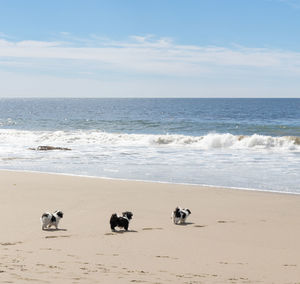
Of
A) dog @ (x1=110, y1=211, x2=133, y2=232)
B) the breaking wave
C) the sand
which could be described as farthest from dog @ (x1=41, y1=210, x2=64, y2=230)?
the breaking wave

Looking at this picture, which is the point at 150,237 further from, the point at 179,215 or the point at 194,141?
the point at 194,141

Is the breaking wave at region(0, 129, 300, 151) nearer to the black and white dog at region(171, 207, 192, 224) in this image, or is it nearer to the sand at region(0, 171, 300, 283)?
the sand at region(0, 171, 300, 283)

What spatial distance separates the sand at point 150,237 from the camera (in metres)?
6.40

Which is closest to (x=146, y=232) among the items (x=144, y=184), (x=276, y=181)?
(x=144, y=184)

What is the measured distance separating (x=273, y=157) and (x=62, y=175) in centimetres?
1285

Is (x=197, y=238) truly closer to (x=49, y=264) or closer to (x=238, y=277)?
(x=238, y=277)

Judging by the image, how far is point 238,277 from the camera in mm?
6348

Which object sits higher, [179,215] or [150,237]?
[179,215]

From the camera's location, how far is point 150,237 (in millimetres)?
8688

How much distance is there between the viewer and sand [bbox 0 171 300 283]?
252 inches

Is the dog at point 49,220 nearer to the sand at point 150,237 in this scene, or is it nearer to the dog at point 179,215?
the sand at point 150,237

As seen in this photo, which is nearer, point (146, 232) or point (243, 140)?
point (146, 232)

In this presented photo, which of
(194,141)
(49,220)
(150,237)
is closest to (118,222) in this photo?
(150,237)

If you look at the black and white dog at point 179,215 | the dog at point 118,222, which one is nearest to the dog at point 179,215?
the black and white dog at point 179,215
